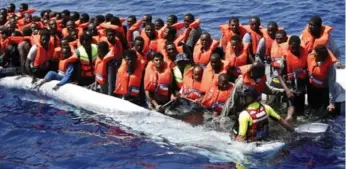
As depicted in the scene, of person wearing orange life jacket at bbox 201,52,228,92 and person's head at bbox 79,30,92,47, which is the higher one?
person's head at bbox 79,30,92,47

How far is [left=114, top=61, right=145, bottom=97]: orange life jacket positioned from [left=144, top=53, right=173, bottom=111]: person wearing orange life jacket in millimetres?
268

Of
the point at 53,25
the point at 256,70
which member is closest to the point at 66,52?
the point at 53,25

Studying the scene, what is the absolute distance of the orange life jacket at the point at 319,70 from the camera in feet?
32.4

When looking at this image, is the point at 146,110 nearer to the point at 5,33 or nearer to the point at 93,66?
the point at 93,66

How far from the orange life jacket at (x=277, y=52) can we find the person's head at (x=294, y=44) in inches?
8.8

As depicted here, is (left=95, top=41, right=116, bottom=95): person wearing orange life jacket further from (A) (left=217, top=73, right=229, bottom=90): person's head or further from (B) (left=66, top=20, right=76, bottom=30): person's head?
(A) (left=217, top=73, right=229, bottom=90): person's head

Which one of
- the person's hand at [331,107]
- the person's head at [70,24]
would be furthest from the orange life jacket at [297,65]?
the person's head at [70,24]

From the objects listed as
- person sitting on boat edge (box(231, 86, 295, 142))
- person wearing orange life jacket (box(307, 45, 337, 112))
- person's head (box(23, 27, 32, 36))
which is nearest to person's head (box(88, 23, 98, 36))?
person's head (box(23, 27, 32, 36))

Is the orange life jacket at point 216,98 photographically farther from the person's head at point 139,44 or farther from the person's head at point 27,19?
the person's head at point 27,19

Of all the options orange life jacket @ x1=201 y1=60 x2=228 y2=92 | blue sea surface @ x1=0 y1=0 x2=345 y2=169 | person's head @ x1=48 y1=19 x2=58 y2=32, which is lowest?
blue sea surface @ x1=0 y1=0 x2=345 y2=169

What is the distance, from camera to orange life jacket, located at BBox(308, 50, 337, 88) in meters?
9.88

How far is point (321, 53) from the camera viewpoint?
9.74 m

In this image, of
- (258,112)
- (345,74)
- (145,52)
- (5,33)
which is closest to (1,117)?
(5,33)

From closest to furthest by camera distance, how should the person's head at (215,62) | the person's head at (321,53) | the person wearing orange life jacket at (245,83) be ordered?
1. the person wearing orange life jacket at (245,83)
2. the person's head at (321,53)
3. the person's head at (215,62)
